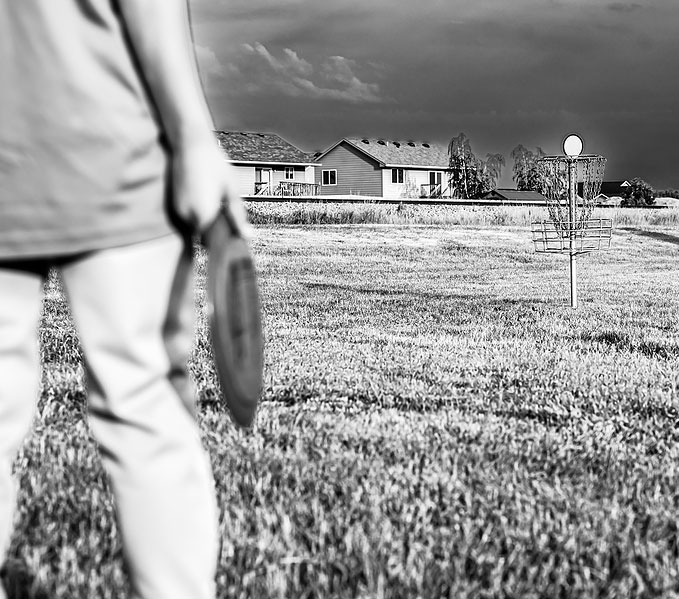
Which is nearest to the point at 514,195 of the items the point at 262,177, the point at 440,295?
the point at 262,177

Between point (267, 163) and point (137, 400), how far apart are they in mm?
62510

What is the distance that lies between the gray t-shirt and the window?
72.1 m

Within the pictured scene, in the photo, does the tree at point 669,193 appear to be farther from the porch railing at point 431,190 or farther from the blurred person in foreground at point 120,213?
the blurred person in foreground at point 120,213

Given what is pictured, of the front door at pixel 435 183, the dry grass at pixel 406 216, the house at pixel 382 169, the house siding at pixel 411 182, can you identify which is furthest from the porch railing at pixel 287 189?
the dry grass at pixel 406 216

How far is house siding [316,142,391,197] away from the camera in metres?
71.0

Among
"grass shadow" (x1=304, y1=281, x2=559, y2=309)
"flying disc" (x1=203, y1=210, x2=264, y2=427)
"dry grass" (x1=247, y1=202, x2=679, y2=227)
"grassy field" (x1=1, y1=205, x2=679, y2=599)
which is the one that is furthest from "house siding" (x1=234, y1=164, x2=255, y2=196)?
"flying disc" (x1=203, y1=210, x2=264, y2=427)

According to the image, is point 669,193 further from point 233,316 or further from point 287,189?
point 233,316

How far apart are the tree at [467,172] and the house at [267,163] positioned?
12.8m

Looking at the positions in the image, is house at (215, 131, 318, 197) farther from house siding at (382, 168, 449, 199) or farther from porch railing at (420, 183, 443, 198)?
porch railing at (420, 183, 443, 198)

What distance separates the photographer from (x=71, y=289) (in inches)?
75.4

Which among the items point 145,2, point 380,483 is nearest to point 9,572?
point 380,483

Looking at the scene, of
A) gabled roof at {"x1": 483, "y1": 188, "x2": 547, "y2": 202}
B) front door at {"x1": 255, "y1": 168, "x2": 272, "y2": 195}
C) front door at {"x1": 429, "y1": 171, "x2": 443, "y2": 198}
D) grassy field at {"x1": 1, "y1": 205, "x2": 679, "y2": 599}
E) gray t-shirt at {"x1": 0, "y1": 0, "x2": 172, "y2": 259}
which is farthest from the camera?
gabled roof at {"x1": 483, "y1": 188, "x2": 547, "y2": 202}

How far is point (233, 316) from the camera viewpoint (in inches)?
76.2

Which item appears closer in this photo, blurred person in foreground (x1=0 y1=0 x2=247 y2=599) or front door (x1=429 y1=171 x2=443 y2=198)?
blurred person in foreground (x1=0 y1=0 x2=247 y2=599)
